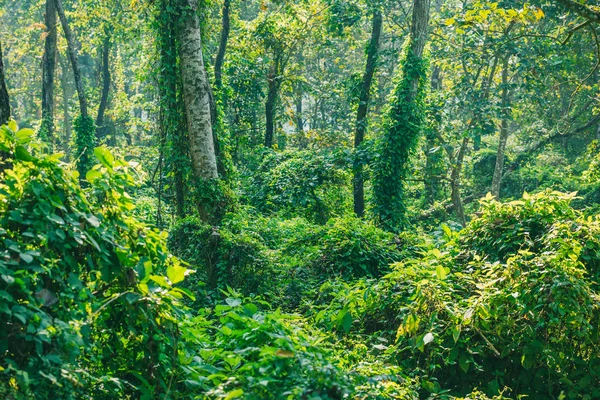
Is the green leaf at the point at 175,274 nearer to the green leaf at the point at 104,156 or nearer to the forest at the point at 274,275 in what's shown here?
the forest at the point at 274,275

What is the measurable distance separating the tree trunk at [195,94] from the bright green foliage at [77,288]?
505cm

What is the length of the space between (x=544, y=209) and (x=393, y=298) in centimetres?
177

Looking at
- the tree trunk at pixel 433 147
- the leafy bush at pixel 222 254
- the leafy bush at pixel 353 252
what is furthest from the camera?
the tree trunk at pixel 433 147

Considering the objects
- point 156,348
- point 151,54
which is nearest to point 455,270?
point 156,348

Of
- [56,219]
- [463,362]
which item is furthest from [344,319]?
[56,219]

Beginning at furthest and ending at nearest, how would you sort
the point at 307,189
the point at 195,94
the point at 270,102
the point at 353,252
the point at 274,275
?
the point at 270,102 < the point at 307,189 < the point at 195,94 < the point at 353,252 < the point at 274,275

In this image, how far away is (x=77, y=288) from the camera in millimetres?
3248

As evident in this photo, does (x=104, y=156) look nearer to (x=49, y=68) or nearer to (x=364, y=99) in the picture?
(x=364, y=99)

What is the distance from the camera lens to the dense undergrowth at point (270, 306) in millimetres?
3133

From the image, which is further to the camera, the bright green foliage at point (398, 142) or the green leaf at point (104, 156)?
the bright green foliage at point (398, 142)

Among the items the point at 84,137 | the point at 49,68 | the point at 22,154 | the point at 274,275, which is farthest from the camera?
the point at 49,68

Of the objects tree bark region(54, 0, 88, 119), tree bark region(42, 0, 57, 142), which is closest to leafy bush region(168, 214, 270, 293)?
tree bark region(54, 0, 88, 119)

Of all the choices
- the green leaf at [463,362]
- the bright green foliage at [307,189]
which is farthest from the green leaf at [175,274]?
the bright green foliage at [307,189]

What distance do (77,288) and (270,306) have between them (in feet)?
6.16
